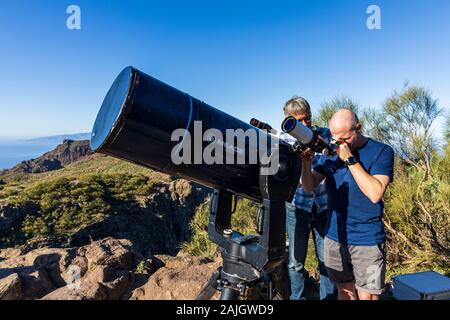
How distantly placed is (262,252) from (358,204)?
946 mm

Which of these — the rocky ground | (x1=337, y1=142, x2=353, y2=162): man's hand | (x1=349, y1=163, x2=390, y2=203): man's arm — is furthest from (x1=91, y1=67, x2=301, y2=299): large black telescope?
the rocky ground

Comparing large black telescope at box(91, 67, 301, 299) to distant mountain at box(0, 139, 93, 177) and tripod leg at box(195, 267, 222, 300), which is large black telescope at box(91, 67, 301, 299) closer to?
tripod leg at box(195, 267, 222, 300)

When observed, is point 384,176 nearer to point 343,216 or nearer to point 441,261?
point 343,216

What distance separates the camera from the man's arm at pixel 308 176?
2393 millimetres

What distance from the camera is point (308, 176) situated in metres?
2.52

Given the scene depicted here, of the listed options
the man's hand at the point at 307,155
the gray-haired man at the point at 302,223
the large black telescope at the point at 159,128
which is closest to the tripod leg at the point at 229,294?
the large black telescope at the point at 159,128

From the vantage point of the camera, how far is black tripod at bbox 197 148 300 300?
1917 millimetres

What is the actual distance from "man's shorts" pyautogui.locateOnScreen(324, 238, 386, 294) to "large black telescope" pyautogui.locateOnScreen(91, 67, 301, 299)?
Answer: 71 centimetres

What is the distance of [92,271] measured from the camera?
364 cm

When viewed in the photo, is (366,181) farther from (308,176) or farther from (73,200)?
(73,200)

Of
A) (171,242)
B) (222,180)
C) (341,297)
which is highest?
(222,180)

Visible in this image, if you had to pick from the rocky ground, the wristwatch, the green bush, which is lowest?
the green bush
